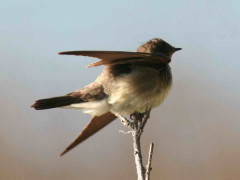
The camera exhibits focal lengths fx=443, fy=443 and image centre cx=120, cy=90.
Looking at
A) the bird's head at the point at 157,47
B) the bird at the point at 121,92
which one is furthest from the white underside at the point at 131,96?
the bird's head at the point at 157,47

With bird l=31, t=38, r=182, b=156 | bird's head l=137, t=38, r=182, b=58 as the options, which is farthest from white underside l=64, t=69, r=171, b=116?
bird's head l=137, t=38, r=182, b=58

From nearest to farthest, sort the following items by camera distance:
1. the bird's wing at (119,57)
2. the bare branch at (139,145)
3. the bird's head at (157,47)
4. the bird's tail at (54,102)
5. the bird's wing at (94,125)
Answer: the bare branch at (139,145)
the bird's wing at (119,57)
the bird's tail at (54,102)
the bird's wing at (94,125)
the bird's head at (157,47)

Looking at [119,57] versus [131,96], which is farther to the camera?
[131,96]

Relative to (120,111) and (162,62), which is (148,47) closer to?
(162,62)

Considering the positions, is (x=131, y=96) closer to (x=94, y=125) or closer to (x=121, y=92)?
(x=121, y=92)

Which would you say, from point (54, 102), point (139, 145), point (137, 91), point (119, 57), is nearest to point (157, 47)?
point (137, 91)

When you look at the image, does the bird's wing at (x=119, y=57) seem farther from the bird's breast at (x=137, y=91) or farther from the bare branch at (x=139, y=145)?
the bare branch at (x=139, y=145)

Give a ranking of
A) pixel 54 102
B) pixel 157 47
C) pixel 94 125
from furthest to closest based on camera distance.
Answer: pixel 157 47 < pixel 94 125 < pixel 54 102
